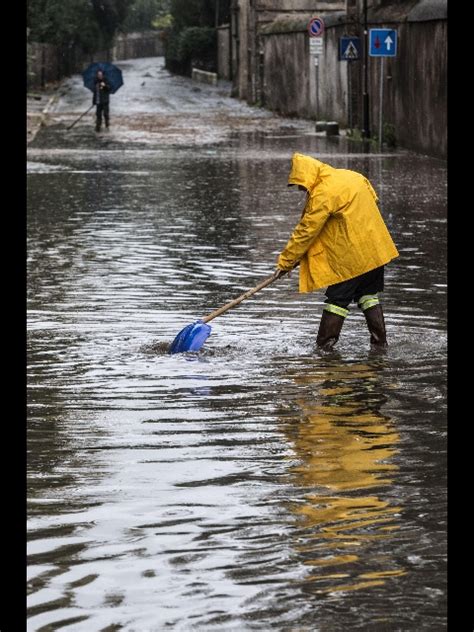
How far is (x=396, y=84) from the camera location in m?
35.4

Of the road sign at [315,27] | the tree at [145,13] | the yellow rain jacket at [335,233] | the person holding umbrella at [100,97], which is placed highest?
the tree at [145,13]

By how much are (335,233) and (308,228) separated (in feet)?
0.76

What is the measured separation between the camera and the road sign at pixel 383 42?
3228 centimetres

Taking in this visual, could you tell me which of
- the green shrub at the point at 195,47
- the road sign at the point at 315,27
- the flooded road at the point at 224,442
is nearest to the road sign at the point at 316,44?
the road sign at the point at 315,27

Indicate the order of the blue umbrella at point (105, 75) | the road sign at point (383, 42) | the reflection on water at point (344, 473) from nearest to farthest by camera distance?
1. the reflection on water at point (344, 473)
2. the road sign at point (383, 42)
3. the blue umbrella at point (105, 75)

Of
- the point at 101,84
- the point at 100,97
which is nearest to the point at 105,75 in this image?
the point at 101,84

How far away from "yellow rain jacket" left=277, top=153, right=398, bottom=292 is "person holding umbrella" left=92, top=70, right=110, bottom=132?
97.4ft

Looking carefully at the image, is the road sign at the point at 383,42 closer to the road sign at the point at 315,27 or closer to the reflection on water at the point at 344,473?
the road sign at the point at 315,27

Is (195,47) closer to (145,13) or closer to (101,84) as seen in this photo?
(101,84)

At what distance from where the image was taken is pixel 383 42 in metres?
32.3

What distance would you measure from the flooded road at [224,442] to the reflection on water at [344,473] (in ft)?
0.05

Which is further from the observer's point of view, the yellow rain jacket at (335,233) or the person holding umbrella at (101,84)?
the person holding umbrella at (101,84)
